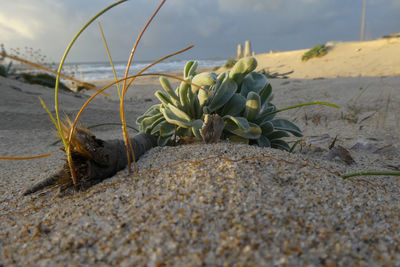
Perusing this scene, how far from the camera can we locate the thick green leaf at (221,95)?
1.60m

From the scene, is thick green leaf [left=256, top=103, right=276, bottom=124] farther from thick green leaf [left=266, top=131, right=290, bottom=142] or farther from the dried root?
the dried root

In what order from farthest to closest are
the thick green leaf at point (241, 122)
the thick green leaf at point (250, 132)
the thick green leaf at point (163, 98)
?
the thick green leaf at point (163, 98), the thick green leaf at point (250, 132), the thick green leaf at point (241, 122)

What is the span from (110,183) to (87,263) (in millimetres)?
512

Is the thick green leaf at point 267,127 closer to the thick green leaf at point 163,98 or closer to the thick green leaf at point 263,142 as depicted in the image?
the thick green leaf at point 263,142

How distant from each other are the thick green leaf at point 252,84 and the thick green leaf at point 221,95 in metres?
0.15

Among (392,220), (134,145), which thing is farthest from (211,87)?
(392,220)

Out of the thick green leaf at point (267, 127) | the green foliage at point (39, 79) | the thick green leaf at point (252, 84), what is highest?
the green foliage at point (39, 79)

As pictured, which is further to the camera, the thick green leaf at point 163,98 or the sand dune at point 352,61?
the sand dune at point 352,61

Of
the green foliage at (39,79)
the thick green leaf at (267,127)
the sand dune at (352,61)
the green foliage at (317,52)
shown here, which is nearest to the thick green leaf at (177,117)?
the thick green leaf at (267,127)

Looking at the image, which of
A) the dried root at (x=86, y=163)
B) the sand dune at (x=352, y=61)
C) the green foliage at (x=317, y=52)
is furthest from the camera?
the green foliage at (x=317, y=52)

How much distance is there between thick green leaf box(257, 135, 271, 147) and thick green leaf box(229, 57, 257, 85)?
1.23ft

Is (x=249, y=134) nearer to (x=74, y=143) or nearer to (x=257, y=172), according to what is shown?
(x=257, y=172)

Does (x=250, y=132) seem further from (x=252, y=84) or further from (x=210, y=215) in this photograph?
(x=210, y=215)

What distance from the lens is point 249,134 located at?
1.58 m
